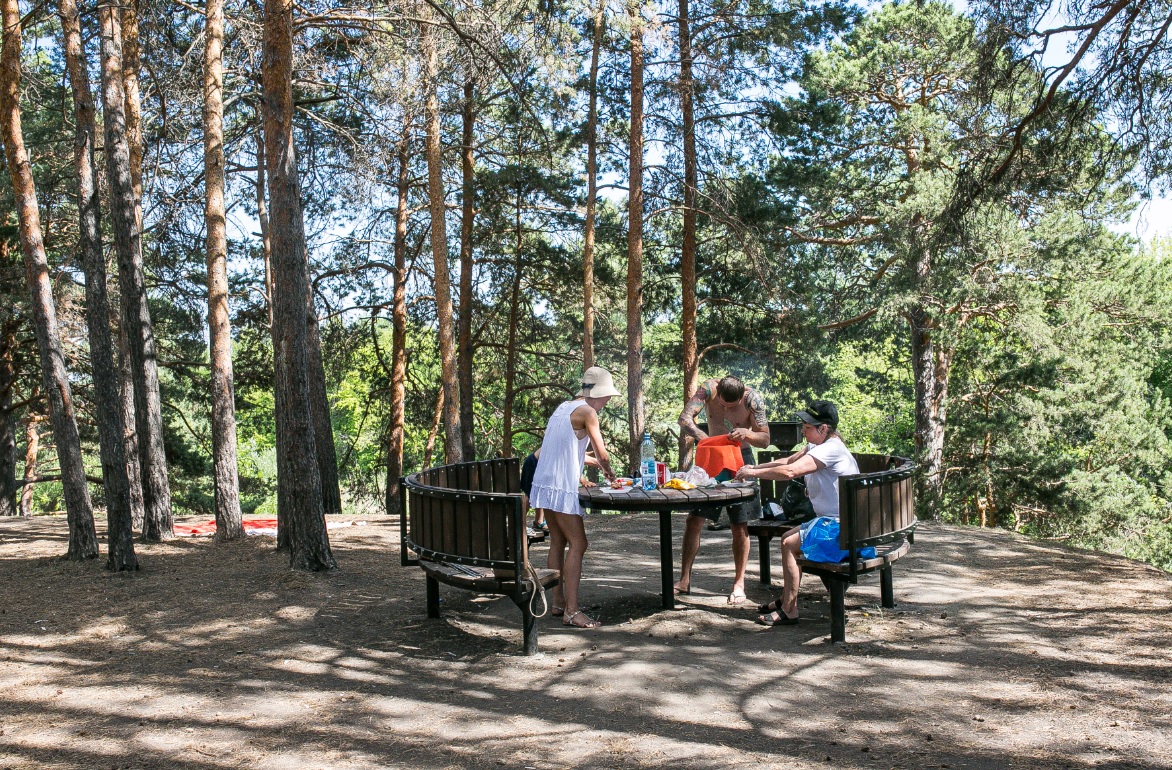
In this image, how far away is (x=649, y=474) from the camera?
20.9ft

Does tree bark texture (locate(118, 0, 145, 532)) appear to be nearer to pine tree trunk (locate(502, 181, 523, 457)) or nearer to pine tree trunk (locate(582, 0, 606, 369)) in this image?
pine tree trunk (locate(582, 0, 606, 369))

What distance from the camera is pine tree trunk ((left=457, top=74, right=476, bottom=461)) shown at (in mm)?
17406

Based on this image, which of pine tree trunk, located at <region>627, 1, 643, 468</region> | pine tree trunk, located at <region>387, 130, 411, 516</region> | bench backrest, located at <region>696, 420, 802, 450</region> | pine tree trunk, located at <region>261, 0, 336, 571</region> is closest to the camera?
pine tree trunk, located at <region>261, 0, 336, 571</region>

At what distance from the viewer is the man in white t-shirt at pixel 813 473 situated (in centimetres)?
588

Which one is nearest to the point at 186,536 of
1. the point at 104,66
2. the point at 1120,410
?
the point at 104,66

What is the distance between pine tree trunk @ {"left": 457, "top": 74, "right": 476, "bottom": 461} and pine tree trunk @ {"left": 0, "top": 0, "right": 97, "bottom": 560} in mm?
8705

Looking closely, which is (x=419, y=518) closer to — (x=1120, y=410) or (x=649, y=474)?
(x=649, y=474)

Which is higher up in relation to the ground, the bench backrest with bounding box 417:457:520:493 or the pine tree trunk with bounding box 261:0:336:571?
the pine tree trunk with bounding box 261:0:336:571

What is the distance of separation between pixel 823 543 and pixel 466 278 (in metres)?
13.2

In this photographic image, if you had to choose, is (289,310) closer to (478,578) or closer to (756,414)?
(478,578)

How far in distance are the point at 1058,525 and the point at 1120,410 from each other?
2.64 m

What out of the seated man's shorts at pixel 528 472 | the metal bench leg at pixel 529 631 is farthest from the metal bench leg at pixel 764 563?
the metal bench leg at pixel 529 631

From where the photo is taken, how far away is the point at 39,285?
329 inches

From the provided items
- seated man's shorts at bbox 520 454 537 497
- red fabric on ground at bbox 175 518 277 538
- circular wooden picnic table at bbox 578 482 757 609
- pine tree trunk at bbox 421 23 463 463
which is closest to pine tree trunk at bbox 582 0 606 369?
pine tree trunk at bbox 421 23 463 463
